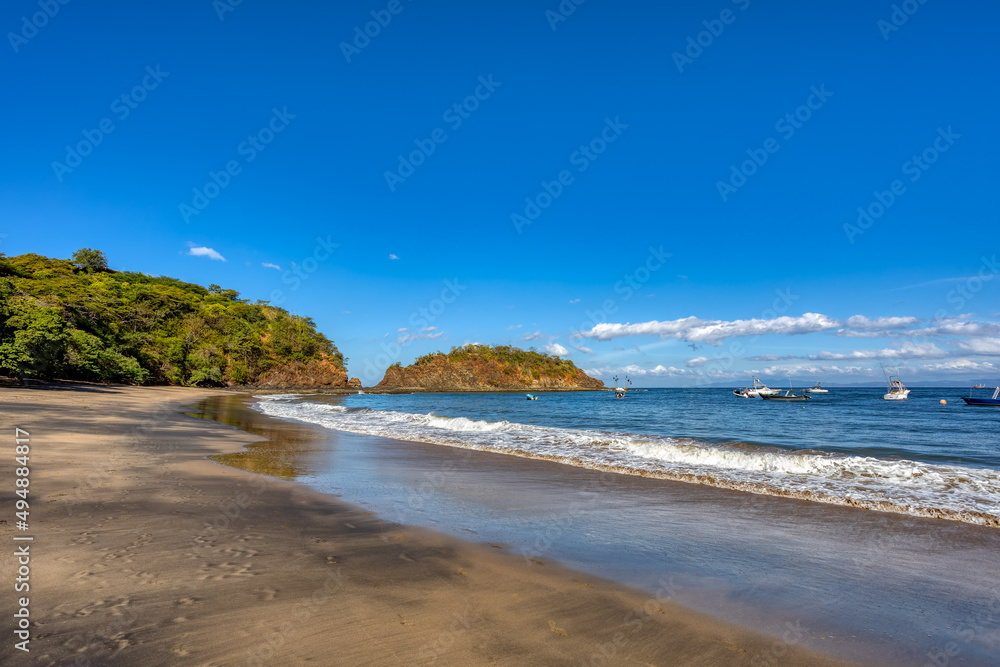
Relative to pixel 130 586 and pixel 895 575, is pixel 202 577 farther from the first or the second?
pixel 895 575

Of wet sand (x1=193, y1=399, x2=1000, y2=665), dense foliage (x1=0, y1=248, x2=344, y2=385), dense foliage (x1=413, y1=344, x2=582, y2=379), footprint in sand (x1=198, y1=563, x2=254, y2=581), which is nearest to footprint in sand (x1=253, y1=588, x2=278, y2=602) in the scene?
footprint in sand (x1=198, y1=563, x2=254, y2=581)

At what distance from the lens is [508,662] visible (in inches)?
114

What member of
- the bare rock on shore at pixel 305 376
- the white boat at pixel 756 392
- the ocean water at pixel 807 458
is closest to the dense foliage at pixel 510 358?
the bare rock on shore at pixel 305 376

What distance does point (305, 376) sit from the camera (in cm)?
9900

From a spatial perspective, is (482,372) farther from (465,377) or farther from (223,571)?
(223,571)

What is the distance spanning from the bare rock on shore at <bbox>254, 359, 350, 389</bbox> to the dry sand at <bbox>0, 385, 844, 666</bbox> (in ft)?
302

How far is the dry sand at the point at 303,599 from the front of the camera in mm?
2869

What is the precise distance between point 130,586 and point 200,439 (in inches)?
491

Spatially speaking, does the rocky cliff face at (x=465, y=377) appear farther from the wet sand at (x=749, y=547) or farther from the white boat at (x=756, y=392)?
the wet sand at (x=749, y=547)

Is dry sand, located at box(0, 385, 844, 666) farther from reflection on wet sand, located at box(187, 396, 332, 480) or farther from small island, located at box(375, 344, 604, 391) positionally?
small island, located at box(375, 344, 604, 391)

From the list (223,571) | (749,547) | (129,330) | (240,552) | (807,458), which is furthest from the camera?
(129,330)

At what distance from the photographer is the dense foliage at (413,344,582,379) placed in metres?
146

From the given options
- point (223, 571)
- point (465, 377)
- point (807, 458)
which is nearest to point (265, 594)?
point (223, 571)

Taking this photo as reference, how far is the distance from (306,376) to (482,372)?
5904cm
